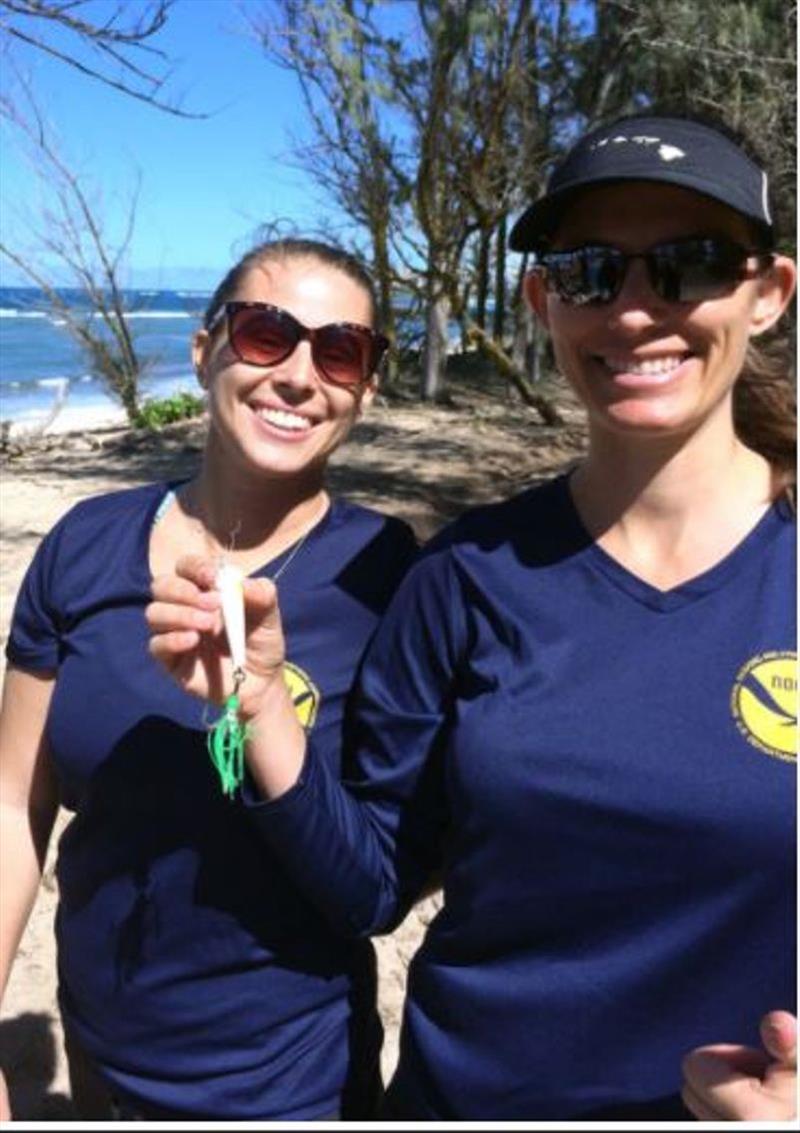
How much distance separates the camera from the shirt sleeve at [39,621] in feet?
6.23

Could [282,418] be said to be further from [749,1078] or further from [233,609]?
[749,1078]

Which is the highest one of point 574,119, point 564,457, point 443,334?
point 574,119

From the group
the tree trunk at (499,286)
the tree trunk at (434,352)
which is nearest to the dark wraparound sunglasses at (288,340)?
the tree trunk at (499,286)

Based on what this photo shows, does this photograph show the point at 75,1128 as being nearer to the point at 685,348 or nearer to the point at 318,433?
the point at 318,433

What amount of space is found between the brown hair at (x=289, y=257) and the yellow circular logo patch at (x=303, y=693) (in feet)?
2.22

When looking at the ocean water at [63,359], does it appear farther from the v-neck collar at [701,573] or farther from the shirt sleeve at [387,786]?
the v-neck collar at [701,573]

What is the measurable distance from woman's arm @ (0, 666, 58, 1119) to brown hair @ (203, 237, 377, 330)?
0.74 meters

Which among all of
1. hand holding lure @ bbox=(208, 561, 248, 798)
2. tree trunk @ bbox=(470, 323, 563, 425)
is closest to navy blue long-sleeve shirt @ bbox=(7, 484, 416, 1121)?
hand holding lure @ bbox=(208, 561, 248, 798)

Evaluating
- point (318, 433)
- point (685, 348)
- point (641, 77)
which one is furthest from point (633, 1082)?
point (641, 77)

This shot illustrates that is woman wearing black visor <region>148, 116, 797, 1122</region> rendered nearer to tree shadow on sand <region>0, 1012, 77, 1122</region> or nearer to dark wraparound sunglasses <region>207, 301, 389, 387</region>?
dark wraparound sunglasses <region>207, 301, 389, 387</region>

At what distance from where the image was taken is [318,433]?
1.91 m

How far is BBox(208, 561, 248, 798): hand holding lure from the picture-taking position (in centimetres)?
150

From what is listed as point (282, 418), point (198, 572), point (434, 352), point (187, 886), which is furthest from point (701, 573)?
point (434, 352)

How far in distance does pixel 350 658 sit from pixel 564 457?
37.2 feet
